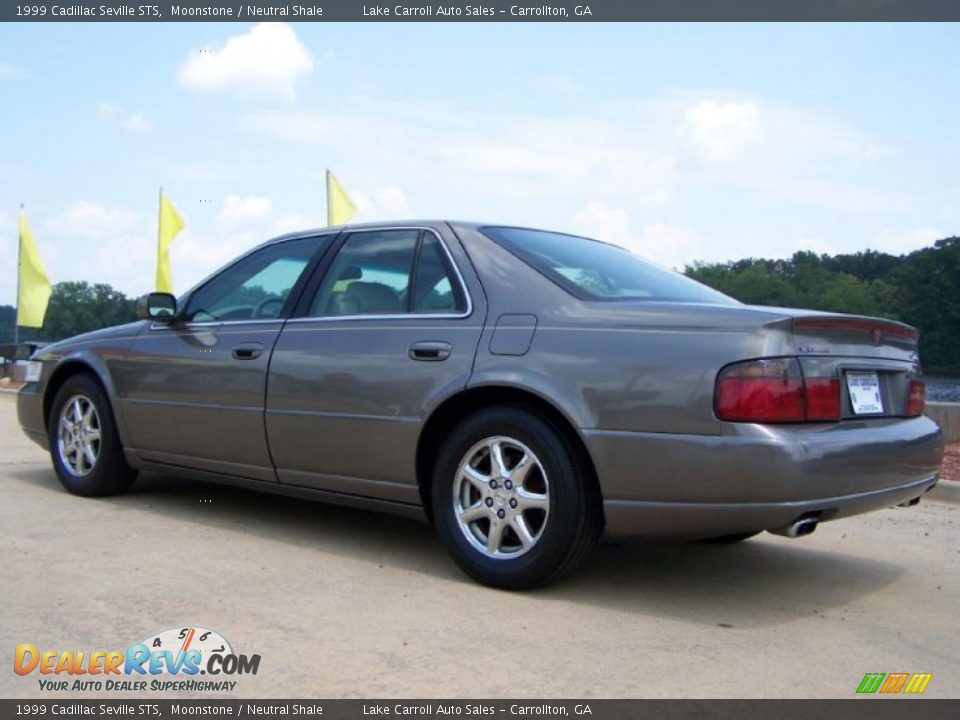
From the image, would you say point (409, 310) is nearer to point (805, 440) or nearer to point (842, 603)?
point (805, 440)

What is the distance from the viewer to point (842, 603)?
3807 millimetres

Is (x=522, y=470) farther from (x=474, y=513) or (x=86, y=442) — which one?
(x=86, y=442)

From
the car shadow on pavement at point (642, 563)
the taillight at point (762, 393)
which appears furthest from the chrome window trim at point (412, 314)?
the taillight at point (762, 393)

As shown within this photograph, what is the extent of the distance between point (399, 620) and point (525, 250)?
66.6 inches

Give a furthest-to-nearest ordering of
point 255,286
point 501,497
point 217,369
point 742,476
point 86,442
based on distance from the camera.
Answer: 1. point 86,442
2. point 255,286
3. point 217,369
4. point 501,497
5. point 742,476

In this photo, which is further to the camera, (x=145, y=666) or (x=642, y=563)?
(x=642, y=563)

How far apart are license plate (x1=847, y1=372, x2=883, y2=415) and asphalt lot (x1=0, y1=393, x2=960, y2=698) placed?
0.78 meters

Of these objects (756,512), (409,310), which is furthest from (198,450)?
(756,512)

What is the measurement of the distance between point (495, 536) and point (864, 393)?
1.53m

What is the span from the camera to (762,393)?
3.29m

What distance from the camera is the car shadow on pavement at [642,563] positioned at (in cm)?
371

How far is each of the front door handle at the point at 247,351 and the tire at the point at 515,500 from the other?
49.6 inches

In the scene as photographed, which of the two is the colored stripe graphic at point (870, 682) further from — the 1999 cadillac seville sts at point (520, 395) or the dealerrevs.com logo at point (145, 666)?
the dealerrevs.com logo at point (145, 666)

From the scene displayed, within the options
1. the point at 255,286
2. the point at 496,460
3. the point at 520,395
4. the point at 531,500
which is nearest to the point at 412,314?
the point at 520,395
